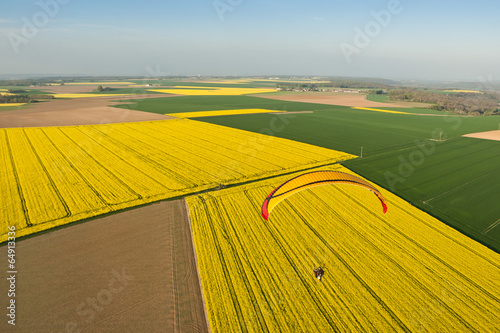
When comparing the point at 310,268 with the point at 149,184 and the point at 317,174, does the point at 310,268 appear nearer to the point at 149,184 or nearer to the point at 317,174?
the point at 317,174

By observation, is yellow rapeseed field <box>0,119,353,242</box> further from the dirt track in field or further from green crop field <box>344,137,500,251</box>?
green crop field <box>344,137,500,251</box>

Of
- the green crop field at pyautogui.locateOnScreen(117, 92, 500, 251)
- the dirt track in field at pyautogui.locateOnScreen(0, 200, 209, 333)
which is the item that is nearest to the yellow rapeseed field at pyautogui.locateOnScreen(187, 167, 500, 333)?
the dirt track in field at pyautogui.locateOnScreen(0, 200, 209, 333)

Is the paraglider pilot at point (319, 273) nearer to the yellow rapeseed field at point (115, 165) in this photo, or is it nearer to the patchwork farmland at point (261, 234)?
the patchwork farmland at point (261, 234)

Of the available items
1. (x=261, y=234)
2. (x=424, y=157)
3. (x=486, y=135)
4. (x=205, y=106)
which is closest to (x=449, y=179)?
(x=424, y=157)

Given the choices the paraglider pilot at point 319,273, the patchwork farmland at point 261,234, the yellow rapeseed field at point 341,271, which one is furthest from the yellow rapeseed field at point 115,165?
the paraglider pilot at point 319,273

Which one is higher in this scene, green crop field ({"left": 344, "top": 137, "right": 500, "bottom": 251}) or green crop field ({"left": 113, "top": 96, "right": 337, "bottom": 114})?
green crop field ({"left": 113, "top": 96, "right": 337, "bottom": 114})

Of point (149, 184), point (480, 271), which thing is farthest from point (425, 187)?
point (149, 184)
